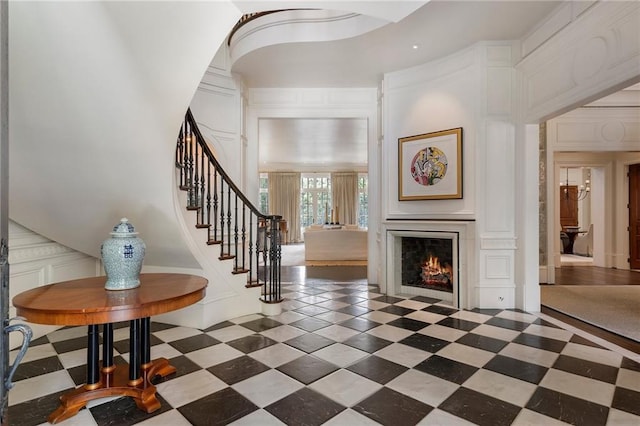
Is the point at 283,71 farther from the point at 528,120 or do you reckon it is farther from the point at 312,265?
the point at 312,265

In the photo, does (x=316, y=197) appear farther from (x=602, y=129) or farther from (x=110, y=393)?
(x=110, y=393)

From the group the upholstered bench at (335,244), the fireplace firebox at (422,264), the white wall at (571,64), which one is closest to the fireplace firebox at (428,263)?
the fireplace firebox at (422,264)

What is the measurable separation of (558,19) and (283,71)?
3153 millimetres

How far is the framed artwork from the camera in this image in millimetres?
4004

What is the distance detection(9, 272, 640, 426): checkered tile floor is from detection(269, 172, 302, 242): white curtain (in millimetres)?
9496

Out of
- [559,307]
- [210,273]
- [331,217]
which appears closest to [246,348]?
[210,273]

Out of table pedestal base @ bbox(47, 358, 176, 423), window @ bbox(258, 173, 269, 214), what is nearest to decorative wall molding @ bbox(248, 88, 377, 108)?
table pedestal base @ bbox(47, 358, 176, 423)

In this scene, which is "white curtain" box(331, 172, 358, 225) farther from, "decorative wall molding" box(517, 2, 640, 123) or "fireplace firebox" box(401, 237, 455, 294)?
"decorative wall molding" box(517, 2, 640, 123)

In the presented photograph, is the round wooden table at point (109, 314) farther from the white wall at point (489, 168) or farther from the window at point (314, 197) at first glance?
the window at point (314, 197)

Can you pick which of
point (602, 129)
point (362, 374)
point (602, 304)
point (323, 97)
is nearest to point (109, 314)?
point (362, 374)

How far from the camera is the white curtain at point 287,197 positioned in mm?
12758

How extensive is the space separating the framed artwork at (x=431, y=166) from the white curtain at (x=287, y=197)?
8.61 m

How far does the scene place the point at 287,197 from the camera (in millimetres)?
12828

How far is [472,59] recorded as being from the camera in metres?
3.84
